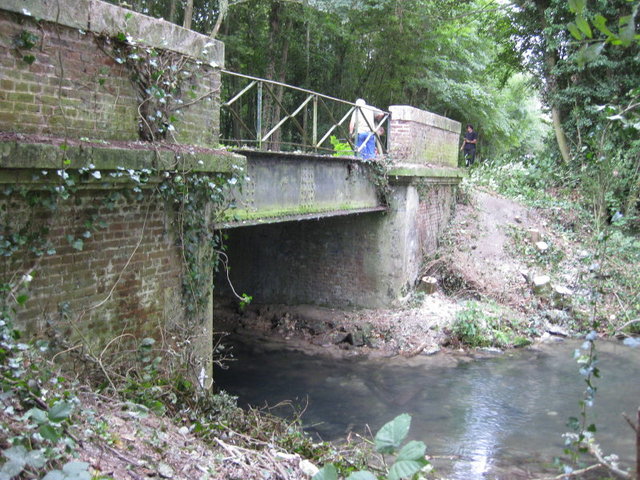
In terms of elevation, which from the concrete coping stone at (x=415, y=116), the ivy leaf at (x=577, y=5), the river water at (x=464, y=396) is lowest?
the river water at (x=464, y=396)

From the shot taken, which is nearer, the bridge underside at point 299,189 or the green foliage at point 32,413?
the green foliage at point 32,413

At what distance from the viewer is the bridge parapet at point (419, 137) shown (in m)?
12.2

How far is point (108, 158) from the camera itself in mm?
5160

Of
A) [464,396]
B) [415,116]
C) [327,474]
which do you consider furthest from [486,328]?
[327,474]

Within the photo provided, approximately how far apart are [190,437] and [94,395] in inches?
34.1

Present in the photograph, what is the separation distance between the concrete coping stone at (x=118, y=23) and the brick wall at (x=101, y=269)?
1.53 m

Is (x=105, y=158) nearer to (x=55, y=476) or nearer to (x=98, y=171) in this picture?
(x=98, y=171)

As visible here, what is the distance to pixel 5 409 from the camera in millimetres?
→ 3195

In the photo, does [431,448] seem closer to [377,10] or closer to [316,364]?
[316,364]

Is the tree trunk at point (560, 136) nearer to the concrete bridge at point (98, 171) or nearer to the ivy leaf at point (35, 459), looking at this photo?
the concrete bridge at point (98, 171)

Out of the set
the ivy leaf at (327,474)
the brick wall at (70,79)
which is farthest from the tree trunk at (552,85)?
the ivy leaf at (327,474)

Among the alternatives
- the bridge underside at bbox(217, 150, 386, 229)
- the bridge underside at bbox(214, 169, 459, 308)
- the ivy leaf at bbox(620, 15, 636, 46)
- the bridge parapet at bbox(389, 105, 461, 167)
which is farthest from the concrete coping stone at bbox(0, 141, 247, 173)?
the bridge parapet at bbox(389, 105, 461, 167)

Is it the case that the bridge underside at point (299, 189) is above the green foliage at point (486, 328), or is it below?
above

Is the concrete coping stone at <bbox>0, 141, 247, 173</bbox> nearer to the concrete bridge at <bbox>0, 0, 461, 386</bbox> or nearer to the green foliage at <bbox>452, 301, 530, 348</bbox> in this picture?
the concrete bridge at <bbox>0, 0, 461, 386</bbox>
